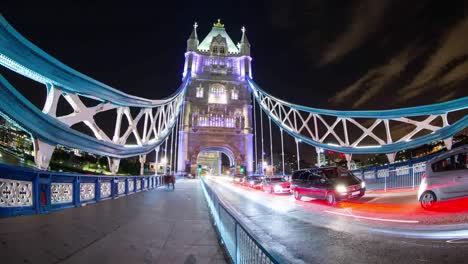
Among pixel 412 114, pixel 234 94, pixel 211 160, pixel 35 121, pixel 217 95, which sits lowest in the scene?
pixel 211 160

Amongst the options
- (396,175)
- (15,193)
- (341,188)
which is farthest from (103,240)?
(396,175)

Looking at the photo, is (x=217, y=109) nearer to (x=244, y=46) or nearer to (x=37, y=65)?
(x=244, y=46)

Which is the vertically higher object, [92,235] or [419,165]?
[419,165]

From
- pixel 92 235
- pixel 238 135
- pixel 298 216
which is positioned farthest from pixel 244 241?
pixel 238 135

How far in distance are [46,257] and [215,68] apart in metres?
86.4

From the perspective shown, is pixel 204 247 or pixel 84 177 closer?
pixel 204 247

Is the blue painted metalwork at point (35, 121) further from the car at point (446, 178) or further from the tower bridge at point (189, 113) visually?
the car at point (446, 178)

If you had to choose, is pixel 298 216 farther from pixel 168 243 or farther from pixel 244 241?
pixel 244 241

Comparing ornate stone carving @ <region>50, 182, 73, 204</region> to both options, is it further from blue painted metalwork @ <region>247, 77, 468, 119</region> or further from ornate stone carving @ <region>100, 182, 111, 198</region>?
blue painted metalwork @ <region>247, 77, 468, 119</region>

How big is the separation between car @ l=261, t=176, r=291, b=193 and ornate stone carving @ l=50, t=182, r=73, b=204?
52.0ft

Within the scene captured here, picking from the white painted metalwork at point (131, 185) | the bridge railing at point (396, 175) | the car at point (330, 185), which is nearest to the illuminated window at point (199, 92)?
the white painted metalwork at point (131, 185)

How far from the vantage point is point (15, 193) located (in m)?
7.54

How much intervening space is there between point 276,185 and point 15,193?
726 inches

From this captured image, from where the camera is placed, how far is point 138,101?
88.6 ft
